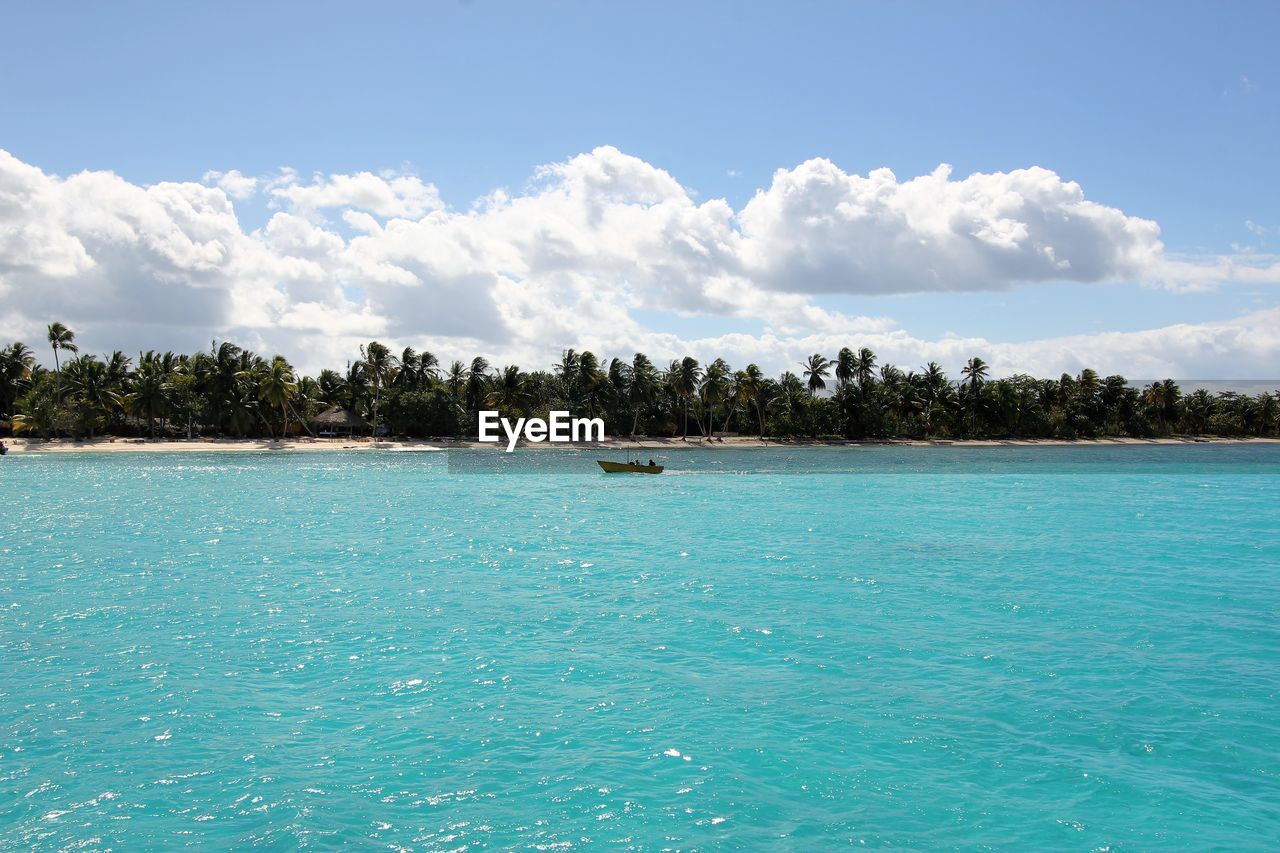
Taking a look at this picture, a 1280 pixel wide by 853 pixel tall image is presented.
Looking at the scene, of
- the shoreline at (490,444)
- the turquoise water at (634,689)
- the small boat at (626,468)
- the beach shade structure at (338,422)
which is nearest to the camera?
the turquoise water at (634,689)

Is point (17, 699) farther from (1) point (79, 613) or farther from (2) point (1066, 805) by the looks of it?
(2) point (1066, 805)

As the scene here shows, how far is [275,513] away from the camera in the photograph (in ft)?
135

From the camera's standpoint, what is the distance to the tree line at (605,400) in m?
93.9

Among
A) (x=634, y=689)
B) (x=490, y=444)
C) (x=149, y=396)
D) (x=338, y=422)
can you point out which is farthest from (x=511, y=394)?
(x=634, y=689)

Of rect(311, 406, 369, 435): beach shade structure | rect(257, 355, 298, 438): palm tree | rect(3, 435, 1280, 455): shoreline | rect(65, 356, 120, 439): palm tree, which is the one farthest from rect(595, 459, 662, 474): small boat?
rect(65, 356, 120, 439): palm tree

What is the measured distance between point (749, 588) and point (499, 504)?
2635cm

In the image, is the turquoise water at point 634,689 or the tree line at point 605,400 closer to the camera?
the turquoise water at point 634,689

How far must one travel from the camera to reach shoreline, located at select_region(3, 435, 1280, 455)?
8900 cm

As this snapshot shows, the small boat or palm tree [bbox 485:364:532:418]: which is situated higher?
palm tree [bbox 485:364:532:418]

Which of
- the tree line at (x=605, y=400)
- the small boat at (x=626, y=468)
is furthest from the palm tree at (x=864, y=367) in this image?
the small boat at (x=626, y=468)

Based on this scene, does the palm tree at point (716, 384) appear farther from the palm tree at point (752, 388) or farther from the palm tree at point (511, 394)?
the palm tree at point (511, 394)

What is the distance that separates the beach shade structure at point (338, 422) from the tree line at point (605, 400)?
1204 millimetres

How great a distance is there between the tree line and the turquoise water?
68958 mm

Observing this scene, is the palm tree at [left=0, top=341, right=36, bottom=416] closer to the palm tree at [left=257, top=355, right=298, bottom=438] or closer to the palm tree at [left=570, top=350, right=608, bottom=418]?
the palm tree at [left=257, top=355, right=298, bottom=438]
